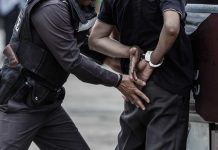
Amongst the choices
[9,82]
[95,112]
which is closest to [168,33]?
[9,82]

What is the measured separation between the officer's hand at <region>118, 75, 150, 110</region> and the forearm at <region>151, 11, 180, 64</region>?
242 millimetres

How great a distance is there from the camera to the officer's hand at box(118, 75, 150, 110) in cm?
402

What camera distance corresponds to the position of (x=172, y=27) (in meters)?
3.78

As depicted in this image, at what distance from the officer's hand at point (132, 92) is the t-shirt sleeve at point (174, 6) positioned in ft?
1.59

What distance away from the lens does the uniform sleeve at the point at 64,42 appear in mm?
3961

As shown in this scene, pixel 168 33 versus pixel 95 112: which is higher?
pixel 168 33

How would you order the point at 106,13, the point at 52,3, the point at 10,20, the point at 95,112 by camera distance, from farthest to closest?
the point at 10,20 → the point at 95,112 → the point at 106,13 → the point at 52,3

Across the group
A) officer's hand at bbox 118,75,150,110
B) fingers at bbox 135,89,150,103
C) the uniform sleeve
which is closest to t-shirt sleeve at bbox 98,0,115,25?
the uniform sleeve

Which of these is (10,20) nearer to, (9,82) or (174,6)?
(9,82)

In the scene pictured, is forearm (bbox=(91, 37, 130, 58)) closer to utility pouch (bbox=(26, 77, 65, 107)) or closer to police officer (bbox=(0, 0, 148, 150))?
police officer (bbox=(0, 0, 148, 150))

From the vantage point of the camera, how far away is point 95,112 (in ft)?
31.8

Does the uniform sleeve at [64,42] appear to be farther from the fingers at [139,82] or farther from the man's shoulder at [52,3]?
the fingers at [139,82]

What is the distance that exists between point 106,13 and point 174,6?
0.50m

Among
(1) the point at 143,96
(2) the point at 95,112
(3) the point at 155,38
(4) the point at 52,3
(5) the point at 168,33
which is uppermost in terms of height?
(4) the point at 52,3
